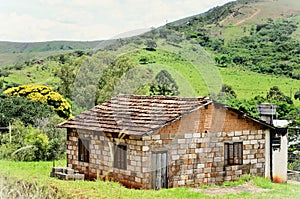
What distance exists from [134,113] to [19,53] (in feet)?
118

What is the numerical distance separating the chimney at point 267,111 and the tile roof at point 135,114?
2.89 meters

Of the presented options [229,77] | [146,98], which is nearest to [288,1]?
[229,77]

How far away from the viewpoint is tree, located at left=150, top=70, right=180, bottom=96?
65.5 feet

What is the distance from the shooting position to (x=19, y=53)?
46.1 meters

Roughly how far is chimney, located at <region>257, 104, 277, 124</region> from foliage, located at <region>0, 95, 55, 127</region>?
30.5 ft

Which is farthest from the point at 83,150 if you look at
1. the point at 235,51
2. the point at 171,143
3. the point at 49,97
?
the point at 235,51

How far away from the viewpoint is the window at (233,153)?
12672 mm

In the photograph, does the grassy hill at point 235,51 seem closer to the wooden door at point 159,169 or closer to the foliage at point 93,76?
the foliage at point 93,76

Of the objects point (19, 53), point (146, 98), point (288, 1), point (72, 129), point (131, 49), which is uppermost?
point (288, 1)

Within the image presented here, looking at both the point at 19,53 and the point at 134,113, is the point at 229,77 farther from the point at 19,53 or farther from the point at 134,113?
the point at 134,113

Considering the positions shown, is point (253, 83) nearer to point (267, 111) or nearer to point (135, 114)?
point (267, 111)

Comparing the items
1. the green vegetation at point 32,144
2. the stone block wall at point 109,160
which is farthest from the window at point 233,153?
the green vegetation at point 32,144

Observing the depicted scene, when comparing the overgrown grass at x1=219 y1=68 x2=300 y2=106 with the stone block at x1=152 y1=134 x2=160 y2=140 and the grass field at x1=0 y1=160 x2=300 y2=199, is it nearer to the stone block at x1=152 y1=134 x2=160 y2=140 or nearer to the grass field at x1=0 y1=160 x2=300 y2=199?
the grass field at x1=0 y1=160 x2=300 y2=199

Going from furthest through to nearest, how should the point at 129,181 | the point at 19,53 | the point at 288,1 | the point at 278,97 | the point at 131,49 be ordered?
the point at 288,1, the point at 19,53, the point at 278,97, the point at 131,49, the point at 129,181
